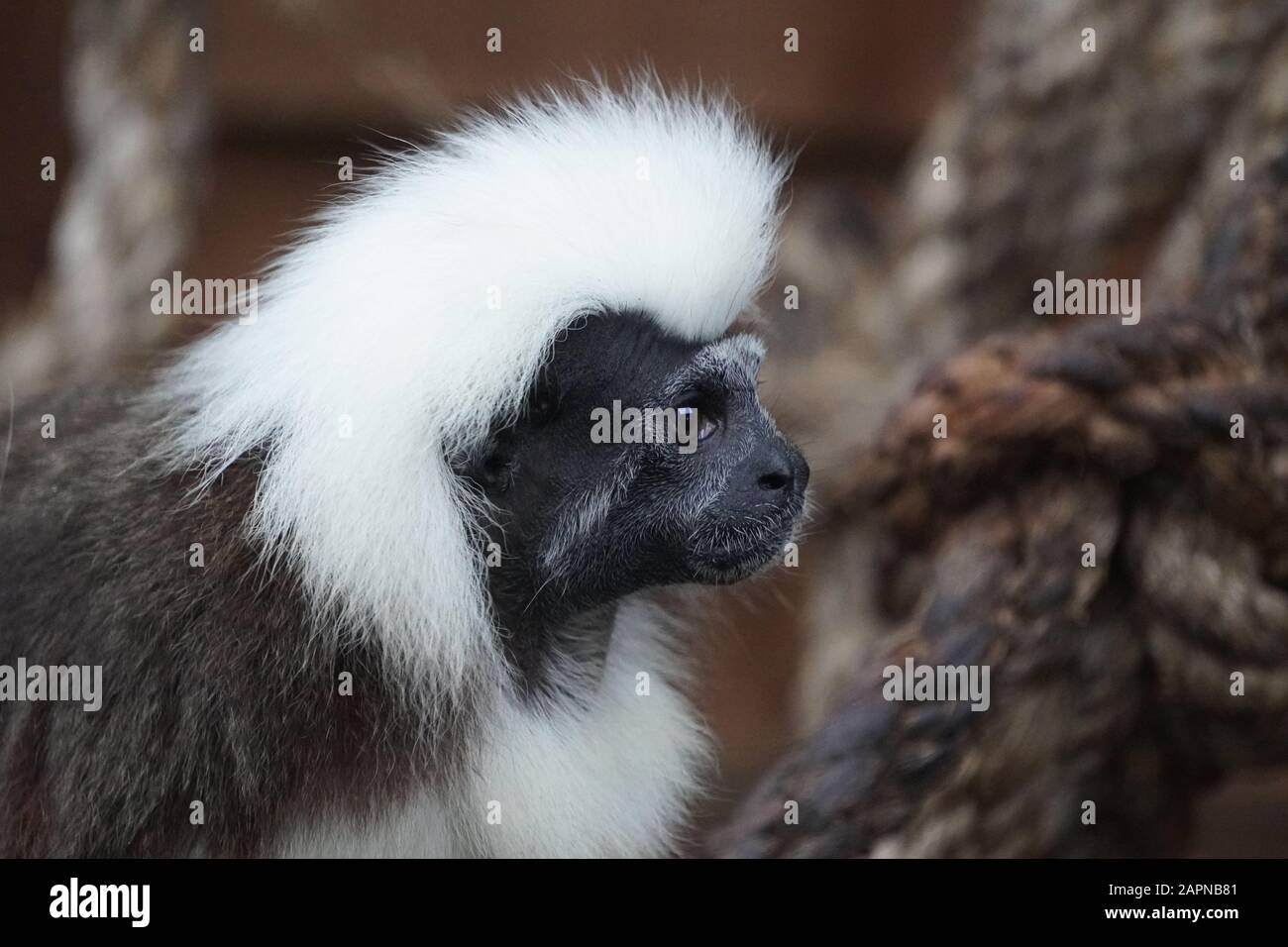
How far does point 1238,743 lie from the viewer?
2.31 meters

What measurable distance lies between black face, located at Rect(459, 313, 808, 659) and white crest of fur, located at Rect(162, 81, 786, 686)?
0.06 m

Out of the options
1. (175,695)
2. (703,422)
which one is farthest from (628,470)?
(175,695)

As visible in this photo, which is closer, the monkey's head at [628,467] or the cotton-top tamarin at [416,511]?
the cotton-top tamarin at [416,511]

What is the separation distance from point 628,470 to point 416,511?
0.33 meters

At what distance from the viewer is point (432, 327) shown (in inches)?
78.2

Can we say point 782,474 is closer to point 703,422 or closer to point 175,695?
point 703,422

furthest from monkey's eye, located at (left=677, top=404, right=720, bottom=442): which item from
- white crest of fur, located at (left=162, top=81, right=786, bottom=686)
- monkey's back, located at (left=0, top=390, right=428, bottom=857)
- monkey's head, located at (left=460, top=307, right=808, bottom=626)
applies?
monkey's back, located at (left=0, top=390, right=428, bottom=857)

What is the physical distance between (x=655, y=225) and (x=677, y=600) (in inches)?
30.8

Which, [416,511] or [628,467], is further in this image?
[628,467]

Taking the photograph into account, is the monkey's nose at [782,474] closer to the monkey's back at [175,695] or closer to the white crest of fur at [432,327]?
the white crest of fur at [432,327]

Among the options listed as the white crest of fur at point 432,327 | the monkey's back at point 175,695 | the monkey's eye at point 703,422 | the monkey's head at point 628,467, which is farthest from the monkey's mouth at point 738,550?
the monkey's back at point 175,695

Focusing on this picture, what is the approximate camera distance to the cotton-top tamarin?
1.92 meters

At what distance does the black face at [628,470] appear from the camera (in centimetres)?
214

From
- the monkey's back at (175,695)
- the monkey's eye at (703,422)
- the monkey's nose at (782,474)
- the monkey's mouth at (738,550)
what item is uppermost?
the monkey's eye at (703,422)
